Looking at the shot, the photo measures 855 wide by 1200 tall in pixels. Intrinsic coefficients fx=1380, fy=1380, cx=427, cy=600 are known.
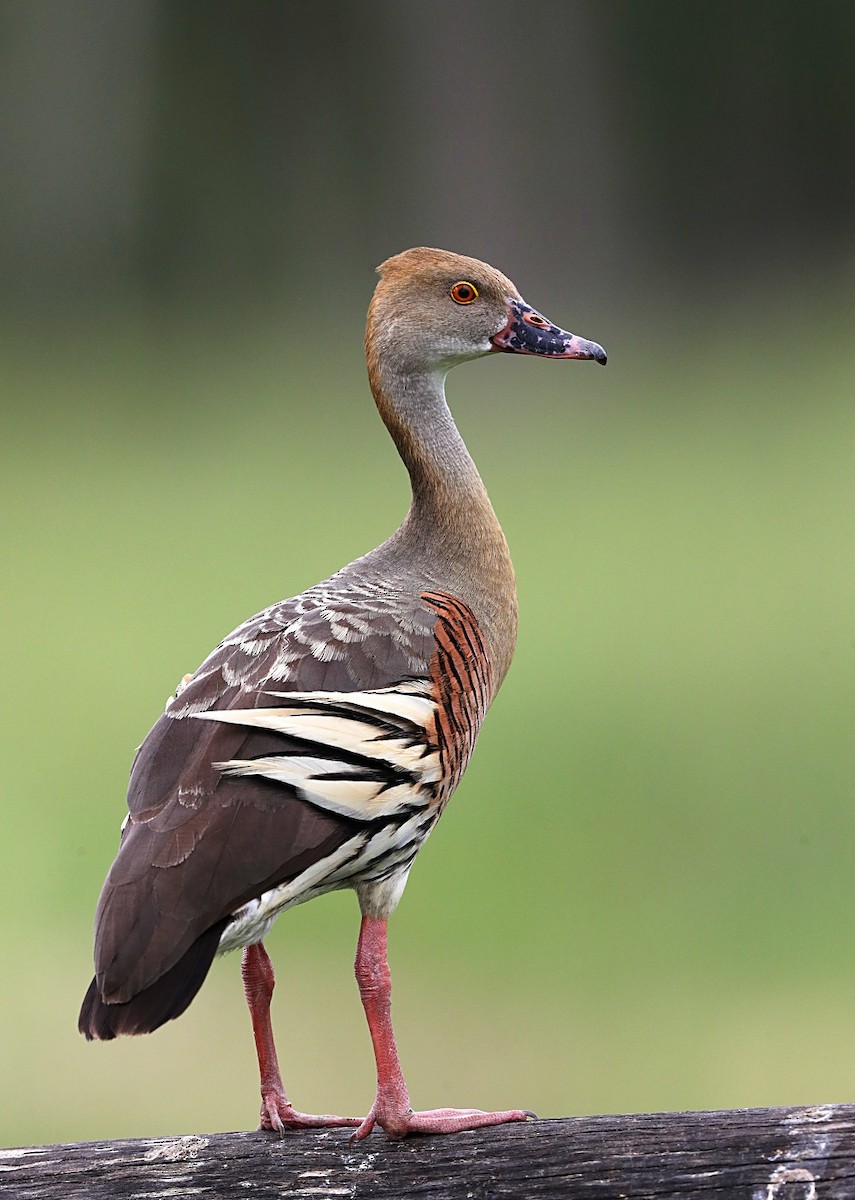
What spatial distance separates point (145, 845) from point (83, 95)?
6.36 metres

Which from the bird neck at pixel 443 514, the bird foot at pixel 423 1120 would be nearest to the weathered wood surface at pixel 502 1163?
the bird foot at pixel 423 1120

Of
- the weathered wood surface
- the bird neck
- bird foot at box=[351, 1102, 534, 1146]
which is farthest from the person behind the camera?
the bird neck

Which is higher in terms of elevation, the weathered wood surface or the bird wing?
the bird wing

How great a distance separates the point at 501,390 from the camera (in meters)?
5.70

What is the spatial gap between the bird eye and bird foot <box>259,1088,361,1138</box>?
0.66 m

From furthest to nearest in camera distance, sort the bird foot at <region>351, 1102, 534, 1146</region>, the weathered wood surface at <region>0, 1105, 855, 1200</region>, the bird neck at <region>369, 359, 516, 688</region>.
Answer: the bird neck at <region>369, 359, 516, 688</region>, the bird foot at <region>351, 1102, 534, 1146</region>, the weathered wood surface at <region>0, 1105, 855, 1200</region>

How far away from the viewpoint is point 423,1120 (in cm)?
A: 93

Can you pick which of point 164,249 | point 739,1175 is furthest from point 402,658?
point 164,249

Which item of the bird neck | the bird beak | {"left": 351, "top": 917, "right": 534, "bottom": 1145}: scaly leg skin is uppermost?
the bird beak

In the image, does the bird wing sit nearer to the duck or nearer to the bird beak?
the duck

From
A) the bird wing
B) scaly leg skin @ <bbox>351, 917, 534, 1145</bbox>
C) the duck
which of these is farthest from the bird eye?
scaly leg skin @ <bbox>351, 917, 534, 1145</bbox>

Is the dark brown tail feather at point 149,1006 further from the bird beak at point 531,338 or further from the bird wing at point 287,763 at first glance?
the bird beak at point 531,338

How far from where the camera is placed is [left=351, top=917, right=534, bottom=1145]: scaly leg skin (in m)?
0.93

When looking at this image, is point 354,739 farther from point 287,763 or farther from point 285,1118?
point 285,1118
